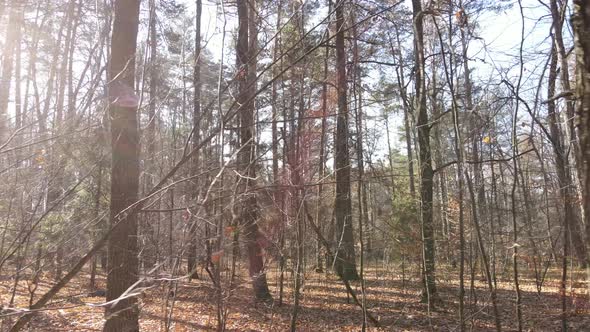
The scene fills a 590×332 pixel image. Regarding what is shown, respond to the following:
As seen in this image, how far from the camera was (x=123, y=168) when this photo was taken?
4.44 meters

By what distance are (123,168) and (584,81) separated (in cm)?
417

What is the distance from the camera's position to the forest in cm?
309

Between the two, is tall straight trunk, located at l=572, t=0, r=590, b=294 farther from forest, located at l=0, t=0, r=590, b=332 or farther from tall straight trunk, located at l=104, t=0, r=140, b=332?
tall straight trunk, located at l=104, t=0, r=140, b=332

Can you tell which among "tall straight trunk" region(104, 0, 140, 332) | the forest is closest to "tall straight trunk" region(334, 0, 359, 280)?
the forest

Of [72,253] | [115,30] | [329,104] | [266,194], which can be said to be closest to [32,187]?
[72,253]

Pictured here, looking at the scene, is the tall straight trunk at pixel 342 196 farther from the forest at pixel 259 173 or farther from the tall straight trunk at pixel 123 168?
the tall straight trunk at pixel 123 168

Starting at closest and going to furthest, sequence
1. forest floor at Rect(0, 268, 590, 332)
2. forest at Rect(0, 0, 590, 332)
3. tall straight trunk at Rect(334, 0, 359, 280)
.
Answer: forest at Rect(0, 0, 590, 332) < forest floor at Rect(0, 268, 590, 332) < tall straight trunk at Rect(334, 0, 359, 280)

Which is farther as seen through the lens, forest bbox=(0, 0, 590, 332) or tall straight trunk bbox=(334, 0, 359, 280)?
tall straight trunk bbox=(334, 0, 359, 280)

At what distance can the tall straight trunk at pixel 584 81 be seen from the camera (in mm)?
1534

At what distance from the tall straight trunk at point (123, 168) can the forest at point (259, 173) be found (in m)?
0.02

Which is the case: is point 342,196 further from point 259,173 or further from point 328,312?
point 259,173

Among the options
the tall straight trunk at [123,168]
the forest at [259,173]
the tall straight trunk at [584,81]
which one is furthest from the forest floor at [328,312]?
the tall straight trunk at [584,81]

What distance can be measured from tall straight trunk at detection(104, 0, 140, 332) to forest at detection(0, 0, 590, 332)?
0.07 feet

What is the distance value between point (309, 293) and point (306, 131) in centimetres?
521
